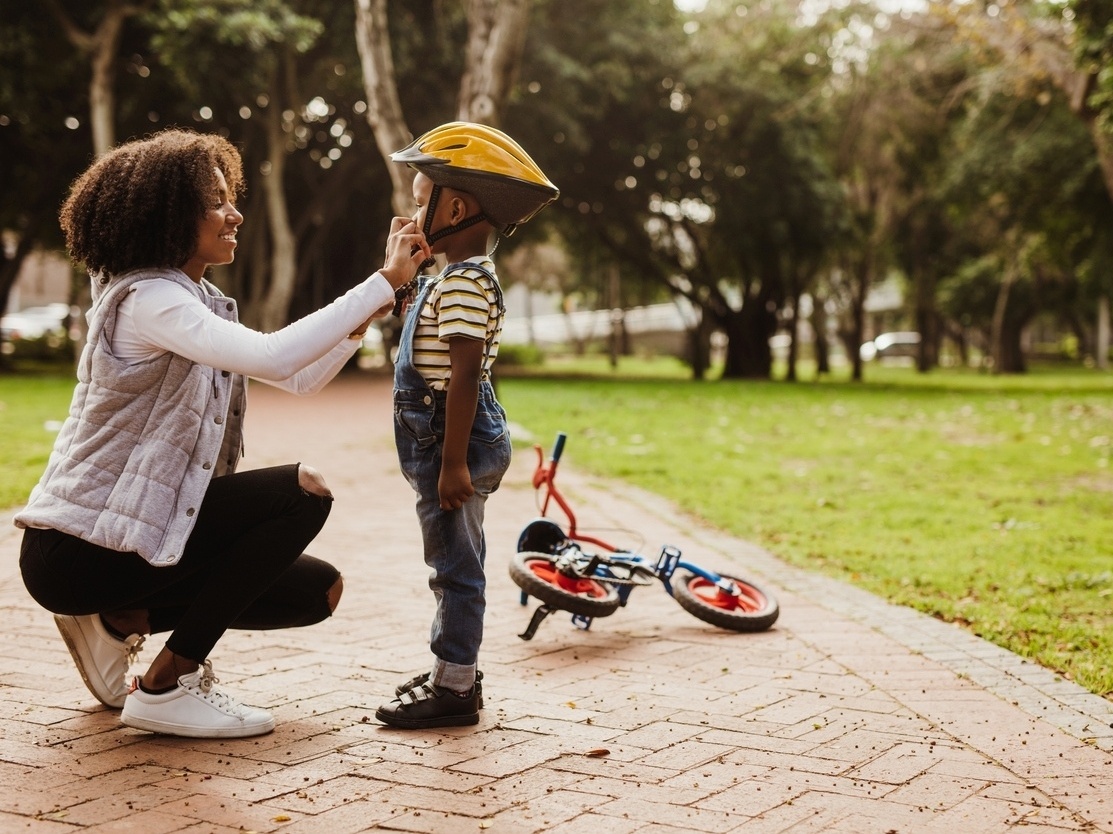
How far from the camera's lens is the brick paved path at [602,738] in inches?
114

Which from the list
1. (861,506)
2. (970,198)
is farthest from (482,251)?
(970,198)

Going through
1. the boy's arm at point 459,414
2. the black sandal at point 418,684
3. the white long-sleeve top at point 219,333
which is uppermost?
the white long-sleeve top at point 219,333

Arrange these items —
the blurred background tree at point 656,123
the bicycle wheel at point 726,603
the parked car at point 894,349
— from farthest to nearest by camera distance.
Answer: the parked car at point 894,349 → the blurred background tree at point 656,123 → the bicycle wheel at point 726,603

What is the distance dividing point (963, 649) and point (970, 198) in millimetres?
21194

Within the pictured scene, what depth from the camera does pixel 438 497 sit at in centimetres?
348

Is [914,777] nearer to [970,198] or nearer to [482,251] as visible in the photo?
[482,251]

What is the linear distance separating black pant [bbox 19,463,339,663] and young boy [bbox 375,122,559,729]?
0.36 m

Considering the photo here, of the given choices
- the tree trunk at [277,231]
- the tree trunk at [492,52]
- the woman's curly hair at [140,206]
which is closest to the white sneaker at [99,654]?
the woman's curly hair at [140,206]

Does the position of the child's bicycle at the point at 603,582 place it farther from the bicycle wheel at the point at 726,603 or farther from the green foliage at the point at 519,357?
the green foliage at the point at 519,357

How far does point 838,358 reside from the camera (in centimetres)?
6262

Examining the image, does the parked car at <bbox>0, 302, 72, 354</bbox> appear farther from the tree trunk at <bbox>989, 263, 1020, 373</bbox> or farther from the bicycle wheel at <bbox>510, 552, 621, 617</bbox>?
the tree trunk at <bbox>989, 263, 1020, 373</bbox>

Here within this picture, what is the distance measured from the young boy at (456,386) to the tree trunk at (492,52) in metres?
7.37

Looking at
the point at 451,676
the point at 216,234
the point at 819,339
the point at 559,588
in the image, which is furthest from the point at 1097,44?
the point at 819,339

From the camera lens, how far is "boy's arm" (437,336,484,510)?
328 cm
